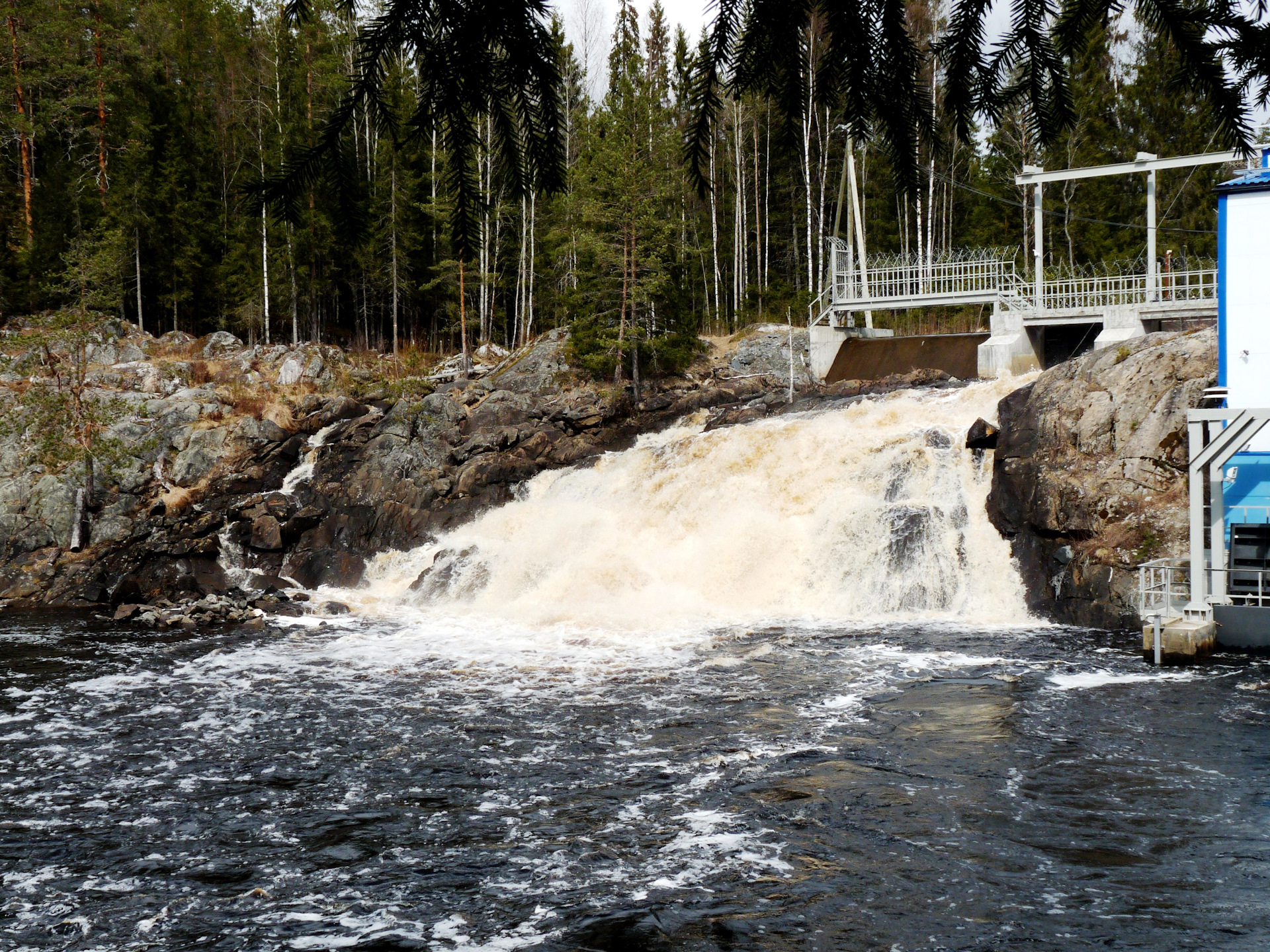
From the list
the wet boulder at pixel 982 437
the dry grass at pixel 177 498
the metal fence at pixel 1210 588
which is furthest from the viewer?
the dry grass at pixel 177 498

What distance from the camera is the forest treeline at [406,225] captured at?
104ft

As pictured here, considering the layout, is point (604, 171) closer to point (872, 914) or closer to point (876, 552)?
point (876, 552)

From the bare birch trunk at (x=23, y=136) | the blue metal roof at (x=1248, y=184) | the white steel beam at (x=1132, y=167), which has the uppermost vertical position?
the bare birch trunk at (x=23, y=136)

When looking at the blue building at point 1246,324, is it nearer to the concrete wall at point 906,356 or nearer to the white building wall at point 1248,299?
the white building wall at point 1248,299

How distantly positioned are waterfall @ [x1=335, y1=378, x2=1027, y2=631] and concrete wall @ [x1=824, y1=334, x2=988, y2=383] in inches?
158

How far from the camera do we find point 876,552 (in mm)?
19875

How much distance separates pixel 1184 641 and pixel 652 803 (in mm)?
9046

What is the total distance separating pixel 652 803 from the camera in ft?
32.8

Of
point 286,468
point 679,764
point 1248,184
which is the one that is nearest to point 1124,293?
point 1248,184

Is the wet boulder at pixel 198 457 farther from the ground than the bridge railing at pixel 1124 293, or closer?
A: closer

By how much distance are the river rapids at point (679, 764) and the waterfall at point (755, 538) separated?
3.6 inches

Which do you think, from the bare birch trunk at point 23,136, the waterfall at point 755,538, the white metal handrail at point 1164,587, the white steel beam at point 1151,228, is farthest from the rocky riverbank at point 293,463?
the white metal handrail at point 1164,587

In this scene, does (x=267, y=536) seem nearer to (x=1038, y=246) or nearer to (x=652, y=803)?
(x=652, y=803)

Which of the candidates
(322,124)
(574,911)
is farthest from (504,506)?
(322,124)
